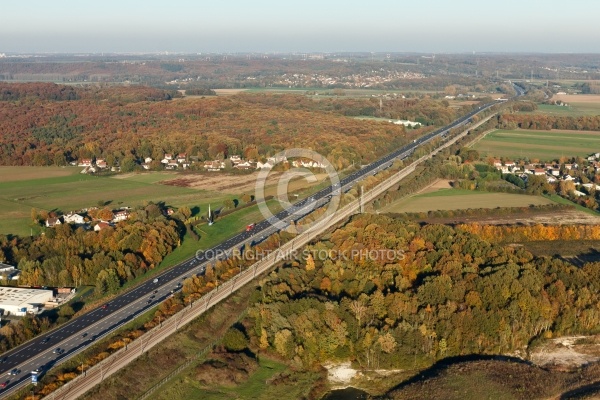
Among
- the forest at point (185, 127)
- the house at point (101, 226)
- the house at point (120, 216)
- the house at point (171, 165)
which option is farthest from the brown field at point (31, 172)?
the house at point (101, 226)

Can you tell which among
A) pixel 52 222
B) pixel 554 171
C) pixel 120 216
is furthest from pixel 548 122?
pixel 52 222

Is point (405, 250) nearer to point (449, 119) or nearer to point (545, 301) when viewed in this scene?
point (545, 301)

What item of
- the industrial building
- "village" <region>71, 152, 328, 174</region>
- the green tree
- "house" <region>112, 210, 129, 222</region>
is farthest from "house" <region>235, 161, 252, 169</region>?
the green tree

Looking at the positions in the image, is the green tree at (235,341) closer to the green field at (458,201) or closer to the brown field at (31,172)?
the green field at (458,201)

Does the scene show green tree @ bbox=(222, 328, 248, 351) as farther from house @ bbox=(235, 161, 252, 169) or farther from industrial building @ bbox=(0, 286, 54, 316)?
house @ bbox=(235, 161, 252, 169)

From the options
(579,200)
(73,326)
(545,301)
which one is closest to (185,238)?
(73,326)

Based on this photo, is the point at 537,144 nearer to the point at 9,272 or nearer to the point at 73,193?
the point at 73,193
